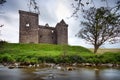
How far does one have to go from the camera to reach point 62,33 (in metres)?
85.6

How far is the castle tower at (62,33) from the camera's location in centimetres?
8481

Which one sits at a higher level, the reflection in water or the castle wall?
the castle wall

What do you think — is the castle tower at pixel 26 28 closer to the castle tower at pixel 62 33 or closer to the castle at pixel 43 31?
the castle at pixel 43 31

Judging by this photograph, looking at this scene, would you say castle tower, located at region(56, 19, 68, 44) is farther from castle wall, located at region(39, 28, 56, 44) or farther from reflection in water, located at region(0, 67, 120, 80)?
reflection in water, located at region(0, 67, 120, 80)

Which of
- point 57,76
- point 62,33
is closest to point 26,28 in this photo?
point 62,33

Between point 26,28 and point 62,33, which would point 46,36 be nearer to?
point 62,33

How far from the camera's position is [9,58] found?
33.7 meters

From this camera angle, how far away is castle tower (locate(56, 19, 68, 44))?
278ft

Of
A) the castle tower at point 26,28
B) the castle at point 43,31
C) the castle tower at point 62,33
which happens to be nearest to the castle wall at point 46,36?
the castle at point 43,31

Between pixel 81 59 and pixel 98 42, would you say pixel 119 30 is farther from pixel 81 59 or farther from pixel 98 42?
pixel 81 59

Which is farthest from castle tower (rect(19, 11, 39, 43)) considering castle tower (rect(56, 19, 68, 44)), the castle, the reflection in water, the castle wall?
the reflection in water

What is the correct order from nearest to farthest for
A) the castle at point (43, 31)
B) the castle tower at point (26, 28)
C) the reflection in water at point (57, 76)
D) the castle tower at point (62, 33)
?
the reflection in water at point (57, 76) → the castle tower at point (26, 28) → the castle at point (43, 31) → the castle tower at point (62, 33)

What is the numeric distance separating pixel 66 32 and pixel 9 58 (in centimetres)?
5340

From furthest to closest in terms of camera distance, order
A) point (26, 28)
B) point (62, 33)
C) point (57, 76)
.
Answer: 1. point (62, 33)
2. point (26, 28)
3. point (57, 76)
